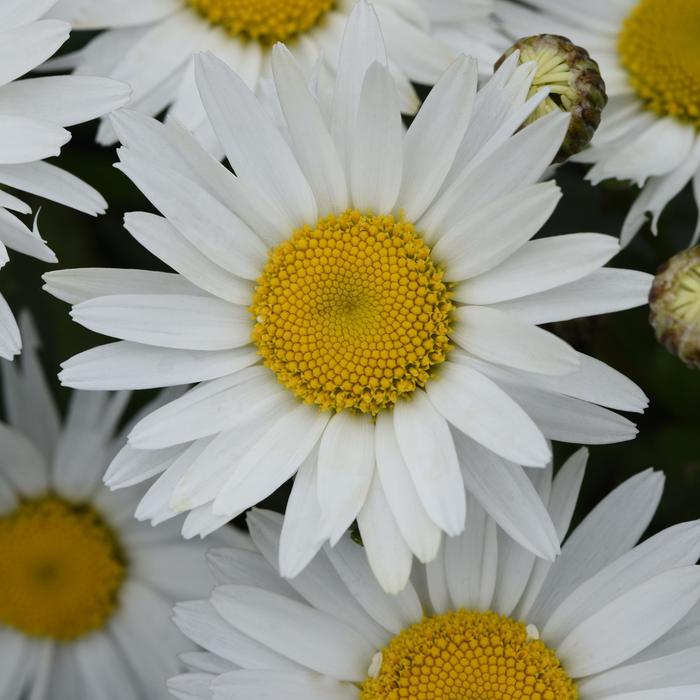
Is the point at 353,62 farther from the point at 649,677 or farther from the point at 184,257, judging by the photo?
the point at 649,677

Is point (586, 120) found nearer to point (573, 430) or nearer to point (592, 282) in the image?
point (592, 282)

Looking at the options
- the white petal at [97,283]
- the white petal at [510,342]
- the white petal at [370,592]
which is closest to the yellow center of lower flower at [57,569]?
the white petal at [370,592]

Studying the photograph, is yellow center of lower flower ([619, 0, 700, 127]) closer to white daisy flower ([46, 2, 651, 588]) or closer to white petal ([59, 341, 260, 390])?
white daisy flower ([46, 2, 651, 588])

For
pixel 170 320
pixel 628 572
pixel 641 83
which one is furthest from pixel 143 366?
pixel 641 83

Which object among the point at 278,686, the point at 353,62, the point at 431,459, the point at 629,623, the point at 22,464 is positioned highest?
the point at 353,62

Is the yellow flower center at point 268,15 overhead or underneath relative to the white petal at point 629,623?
overhead

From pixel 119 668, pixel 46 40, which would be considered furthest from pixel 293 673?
pixel 46 40

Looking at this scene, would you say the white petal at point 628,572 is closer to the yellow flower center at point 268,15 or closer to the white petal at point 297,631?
the white petal at point 297,631

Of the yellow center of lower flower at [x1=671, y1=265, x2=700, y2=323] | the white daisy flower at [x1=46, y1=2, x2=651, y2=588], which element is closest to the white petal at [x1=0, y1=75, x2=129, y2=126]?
the white daisy flower at [x1=46, y1=2, x2=651, y2=588]
